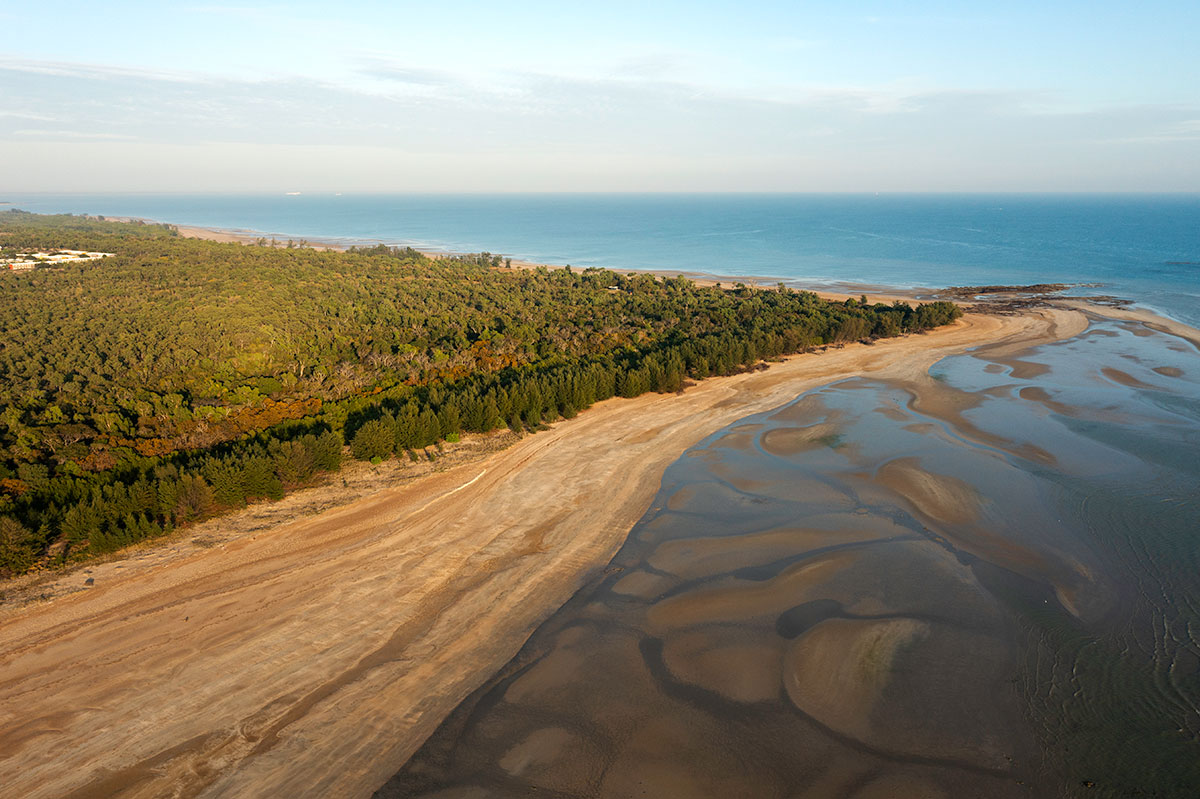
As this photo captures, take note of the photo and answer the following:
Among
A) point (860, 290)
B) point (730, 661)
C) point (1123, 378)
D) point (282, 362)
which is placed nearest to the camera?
point (730, 661)

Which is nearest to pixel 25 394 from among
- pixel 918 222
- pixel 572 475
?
pixel 572 475

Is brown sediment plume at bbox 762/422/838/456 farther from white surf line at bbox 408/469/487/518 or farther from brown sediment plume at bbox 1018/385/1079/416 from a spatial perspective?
brown sediment plume at bbox 1018/385/1079/416

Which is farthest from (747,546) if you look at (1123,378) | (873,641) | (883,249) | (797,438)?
(883,249)

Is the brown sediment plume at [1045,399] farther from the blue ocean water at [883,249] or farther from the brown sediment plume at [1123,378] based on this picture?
the blue ocean water at [883,249]

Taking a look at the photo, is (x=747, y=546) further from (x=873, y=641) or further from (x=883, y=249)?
(x=883, y=249)

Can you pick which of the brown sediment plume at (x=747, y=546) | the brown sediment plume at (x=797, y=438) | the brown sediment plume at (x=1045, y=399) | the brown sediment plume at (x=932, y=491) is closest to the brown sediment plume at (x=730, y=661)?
the brown sediment plume at (x=747, y=546)

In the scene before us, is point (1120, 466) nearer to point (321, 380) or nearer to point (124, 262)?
point (321, 380)

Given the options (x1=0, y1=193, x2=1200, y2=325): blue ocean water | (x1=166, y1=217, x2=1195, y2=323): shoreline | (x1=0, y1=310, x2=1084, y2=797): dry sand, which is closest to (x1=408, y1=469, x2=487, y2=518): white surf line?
(x1=0, y1=310, x2=1084, y2=797): dry sand
